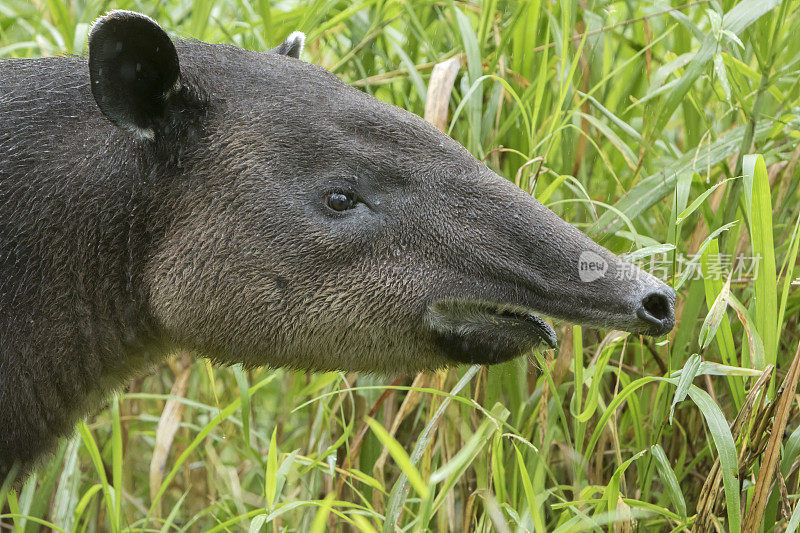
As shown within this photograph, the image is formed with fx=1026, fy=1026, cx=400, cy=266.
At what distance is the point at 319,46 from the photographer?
13.9 ft

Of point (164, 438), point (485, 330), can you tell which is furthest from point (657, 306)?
point (164, 438)

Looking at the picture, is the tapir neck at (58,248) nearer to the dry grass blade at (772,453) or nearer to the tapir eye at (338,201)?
the tapir eye at (338,201)

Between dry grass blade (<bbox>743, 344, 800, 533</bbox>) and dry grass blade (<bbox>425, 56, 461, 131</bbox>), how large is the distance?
147 centimetres

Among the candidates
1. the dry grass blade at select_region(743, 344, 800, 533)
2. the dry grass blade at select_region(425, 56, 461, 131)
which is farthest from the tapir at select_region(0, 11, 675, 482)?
the dry grass blade at select_region(425, 56, 461, 131)

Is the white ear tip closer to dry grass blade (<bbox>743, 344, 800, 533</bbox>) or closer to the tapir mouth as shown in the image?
the tapir mouth

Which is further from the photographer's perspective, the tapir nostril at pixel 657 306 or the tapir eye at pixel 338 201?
the tapir eye at pixel 338 201

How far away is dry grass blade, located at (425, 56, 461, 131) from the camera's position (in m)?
3.56

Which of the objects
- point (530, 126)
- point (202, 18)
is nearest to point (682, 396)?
point (530, 126)

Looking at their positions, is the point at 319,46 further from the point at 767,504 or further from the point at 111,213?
the point at 767,504

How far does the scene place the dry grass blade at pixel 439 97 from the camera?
3557 mm

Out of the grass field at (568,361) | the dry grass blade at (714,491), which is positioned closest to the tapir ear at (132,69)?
the grass field at (568,361)

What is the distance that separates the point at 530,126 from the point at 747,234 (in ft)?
2.77

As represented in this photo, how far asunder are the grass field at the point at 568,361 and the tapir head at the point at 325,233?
0.36 meters

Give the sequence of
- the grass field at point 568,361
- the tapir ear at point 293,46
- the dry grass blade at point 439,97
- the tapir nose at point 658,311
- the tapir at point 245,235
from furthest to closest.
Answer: the dry grass blade at point 439,97, the tapir ear at point 293,46, the grass field at point 568,361, the tapir at point 245,235, the tapir nose at point 658,311
